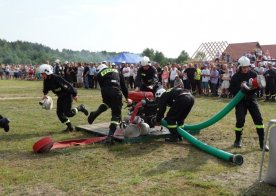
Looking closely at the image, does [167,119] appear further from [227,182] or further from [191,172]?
[227,182]

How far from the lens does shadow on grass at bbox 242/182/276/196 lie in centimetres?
488

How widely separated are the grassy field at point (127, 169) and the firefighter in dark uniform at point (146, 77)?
1.93 metres

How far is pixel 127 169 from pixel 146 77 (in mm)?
4262

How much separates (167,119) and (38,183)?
3353 mm

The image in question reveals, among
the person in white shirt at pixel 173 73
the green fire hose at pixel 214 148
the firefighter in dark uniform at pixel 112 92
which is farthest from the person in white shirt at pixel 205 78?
the firefighter in dark uniform at pixel 112 92

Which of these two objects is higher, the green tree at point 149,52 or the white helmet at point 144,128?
the green tree at point 149,52

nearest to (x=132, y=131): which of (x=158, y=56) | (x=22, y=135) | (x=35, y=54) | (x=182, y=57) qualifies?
(x=22, y=135)

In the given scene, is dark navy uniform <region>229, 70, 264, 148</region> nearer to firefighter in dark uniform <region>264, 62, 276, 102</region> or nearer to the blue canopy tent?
firefighter in dark uniform <region>264, 62, 276, 102</region>

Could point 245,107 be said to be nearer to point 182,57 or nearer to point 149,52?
point 182,57

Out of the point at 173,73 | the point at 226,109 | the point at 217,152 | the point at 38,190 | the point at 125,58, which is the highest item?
the point at 125,58

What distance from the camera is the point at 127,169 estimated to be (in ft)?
19.6

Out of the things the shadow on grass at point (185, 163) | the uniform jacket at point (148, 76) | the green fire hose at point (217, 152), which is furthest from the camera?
the uniform jacket at point (148, 76)

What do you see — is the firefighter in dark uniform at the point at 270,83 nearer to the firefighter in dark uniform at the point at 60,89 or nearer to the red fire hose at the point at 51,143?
the firefighter in dark uniform at the point at 60,89

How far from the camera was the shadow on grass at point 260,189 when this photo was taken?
4.88 m
